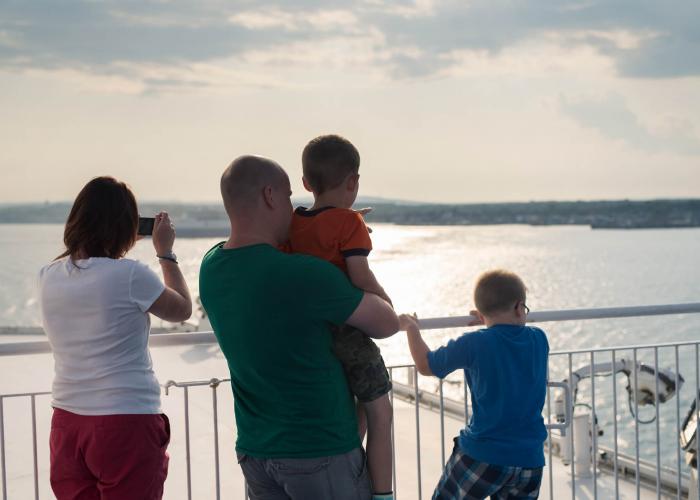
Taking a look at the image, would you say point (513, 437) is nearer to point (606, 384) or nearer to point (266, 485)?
point (266, 485)

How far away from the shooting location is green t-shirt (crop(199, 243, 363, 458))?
2.07 m

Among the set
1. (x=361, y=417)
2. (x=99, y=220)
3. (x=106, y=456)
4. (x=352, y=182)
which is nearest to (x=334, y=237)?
(x=352, y=182)

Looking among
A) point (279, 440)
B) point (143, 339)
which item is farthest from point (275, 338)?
point (143, 339)

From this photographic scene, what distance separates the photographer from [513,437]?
2.71 metres

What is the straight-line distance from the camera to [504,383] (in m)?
2.68

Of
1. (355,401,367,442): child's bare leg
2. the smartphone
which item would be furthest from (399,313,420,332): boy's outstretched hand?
the smartphone

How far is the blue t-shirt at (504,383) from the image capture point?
8.80ft

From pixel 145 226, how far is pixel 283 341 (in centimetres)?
80

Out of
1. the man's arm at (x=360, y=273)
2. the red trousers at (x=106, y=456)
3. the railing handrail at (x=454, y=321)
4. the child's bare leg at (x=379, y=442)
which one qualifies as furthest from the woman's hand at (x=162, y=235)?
the child's bare leg at (x=379, y=442)

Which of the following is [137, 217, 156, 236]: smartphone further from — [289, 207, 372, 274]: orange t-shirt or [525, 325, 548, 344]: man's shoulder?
[525, 325, 548, 344]: man's shoulder

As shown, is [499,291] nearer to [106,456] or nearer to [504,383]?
[504,383]

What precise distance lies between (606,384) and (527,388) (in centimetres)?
3699

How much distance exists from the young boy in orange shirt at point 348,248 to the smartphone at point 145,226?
0.62m

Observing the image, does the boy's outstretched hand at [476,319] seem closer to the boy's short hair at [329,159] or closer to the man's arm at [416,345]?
the man's arm at [416,345]
